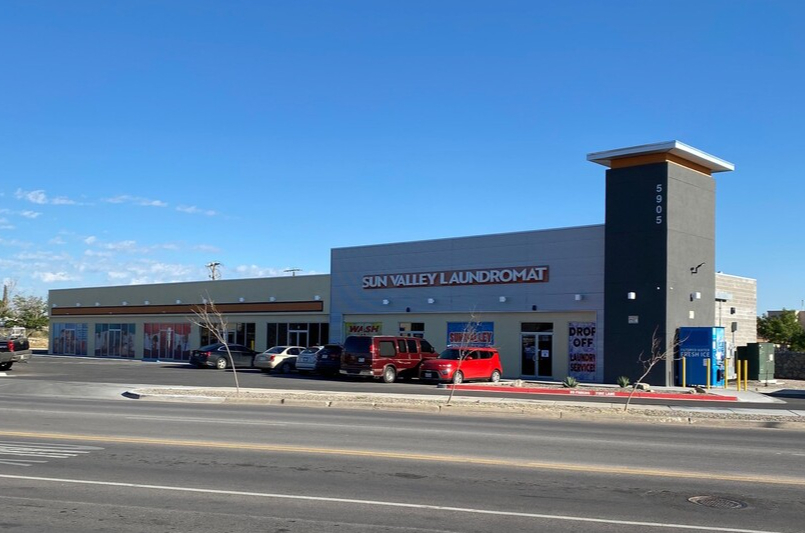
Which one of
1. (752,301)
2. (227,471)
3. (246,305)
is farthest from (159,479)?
(246,305)

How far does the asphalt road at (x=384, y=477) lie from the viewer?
Answer: 26.2 ft

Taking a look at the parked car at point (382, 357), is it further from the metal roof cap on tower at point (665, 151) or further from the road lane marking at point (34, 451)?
the road lane marking at point (34, 451)

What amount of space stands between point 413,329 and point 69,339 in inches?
1431

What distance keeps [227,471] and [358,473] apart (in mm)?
1736

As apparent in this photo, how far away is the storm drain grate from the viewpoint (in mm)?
8859

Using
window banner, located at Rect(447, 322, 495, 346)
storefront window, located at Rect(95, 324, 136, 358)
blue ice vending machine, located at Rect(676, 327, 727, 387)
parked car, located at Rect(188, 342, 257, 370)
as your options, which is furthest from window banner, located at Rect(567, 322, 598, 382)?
storefront window, located at Rect(95, 324, 136, 358)

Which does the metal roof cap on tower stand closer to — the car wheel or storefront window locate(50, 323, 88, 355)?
the car wheel

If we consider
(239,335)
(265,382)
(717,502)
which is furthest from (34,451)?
(239,335)

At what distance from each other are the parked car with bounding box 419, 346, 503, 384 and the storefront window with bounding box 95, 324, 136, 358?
112 feet

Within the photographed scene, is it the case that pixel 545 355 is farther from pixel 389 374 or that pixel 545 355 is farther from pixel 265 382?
pixel 265 382

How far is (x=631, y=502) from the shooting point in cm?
901

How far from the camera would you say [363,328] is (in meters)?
45.3

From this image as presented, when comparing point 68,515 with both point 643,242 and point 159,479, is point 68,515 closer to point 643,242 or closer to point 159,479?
point 159,479

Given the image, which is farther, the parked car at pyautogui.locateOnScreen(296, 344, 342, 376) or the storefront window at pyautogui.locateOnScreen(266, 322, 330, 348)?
the storefront window at pyautogui.locateOnScreen(266, 322, 330, 348)
